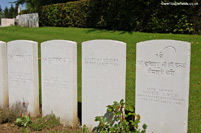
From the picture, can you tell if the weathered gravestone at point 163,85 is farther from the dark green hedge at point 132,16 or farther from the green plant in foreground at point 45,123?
the dark green hedge at point 132,16

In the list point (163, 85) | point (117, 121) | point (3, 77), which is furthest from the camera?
point (3, 77)

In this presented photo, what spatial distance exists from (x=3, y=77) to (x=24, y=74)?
650 millimetres

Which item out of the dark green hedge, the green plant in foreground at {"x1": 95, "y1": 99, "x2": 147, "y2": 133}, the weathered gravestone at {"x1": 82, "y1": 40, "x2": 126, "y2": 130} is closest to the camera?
the green plant in foreground at {"x1": 95, "y1": 99, "x2": 147, "y2": 133}

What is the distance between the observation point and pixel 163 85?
2.84 m

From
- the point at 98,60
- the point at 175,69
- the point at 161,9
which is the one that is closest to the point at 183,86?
the point at 175,69

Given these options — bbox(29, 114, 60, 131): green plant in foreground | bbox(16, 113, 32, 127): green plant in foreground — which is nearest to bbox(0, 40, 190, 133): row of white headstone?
bbox(29, 114, 60, 131): green plant in foreground

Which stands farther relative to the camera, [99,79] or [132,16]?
[132,16]

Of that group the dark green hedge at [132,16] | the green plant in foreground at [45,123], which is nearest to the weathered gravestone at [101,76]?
the green plant in foreground at [45,123]

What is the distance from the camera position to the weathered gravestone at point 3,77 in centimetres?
421

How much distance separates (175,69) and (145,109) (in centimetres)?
73

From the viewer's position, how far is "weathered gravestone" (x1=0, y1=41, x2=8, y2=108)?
4.21m

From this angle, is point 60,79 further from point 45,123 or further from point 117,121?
point 117,121

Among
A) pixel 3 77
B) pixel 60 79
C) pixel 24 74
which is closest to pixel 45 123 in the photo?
pixel 60 79

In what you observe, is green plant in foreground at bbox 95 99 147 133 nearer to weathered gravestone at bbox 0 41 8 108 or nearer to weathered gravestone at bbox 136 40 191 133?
weathered gravestone at bbox 136 40 191 133
